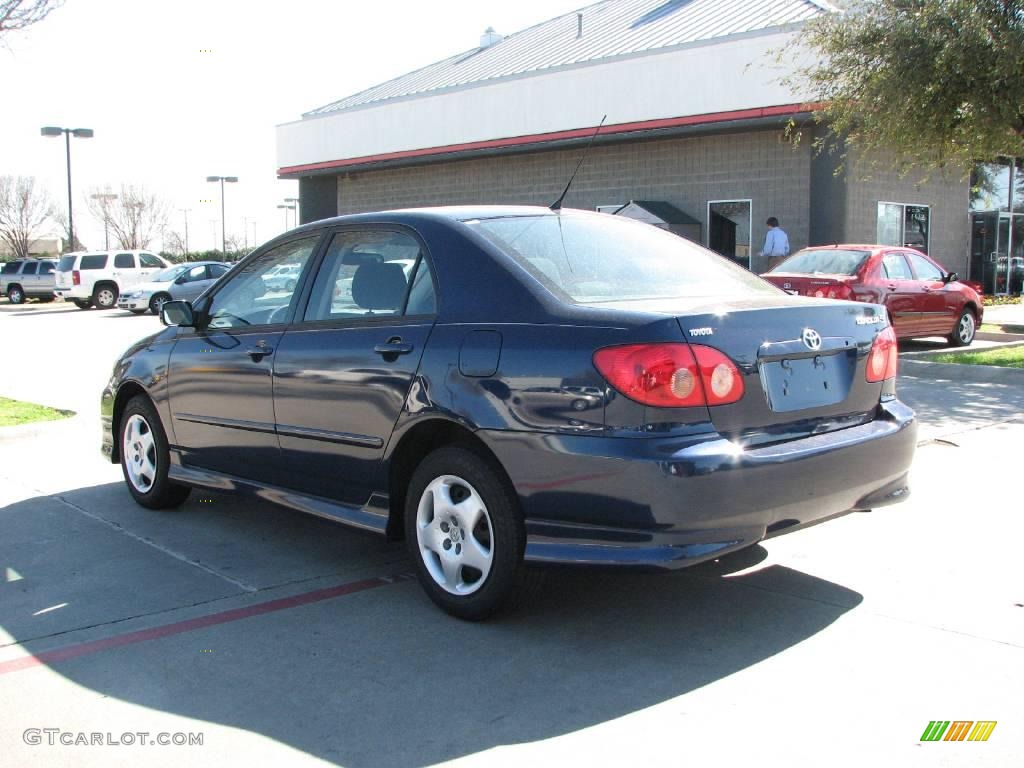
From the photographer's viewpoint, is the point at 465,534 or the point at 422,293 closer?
the point at 465,534

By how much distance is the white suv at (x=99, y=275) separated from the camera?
1296 inches

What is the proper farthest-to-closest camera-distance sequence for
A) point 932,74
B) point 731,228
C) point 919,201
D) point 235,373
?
point 919,201 < point 731,228 < point 932,74 < point 235,373

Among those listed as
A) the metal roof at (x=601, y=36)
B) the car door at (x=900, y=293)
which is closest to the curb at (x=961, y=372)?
the car door at (x=900, y=293)

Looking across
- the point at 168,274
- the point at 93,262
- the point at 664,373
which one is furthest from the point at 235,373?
the point at 93,262

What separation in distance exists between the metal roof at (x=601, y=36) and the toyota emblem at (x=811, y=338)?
17.0 meters

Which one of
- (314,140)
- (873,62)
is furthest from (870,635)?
(314,140)

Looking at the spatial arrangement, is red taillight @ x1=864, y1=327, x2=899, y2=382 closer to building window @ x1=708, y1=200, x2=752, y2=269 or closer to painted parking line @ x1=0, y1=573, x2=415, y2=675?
painted parking line @ x1=0, y1=573, x2=415, y2=675

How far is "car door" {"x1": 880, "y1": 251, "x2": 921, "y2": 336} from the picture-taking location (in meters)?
13.9

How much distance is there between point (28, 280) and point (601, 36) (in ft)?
79.8

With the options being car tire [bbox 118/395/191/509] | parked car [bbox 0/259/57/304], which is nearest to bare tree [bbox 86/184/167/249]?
parked car [bbox 0/259/57/304]

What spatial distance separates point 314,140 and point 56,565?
91.1 ft

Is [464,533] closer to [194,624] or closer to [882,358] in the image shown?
[194,624]

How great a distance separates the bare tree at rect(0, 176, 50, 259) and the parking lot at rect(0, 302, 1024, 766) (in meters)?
76.1

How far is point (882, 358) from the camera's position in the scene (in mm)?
4539
